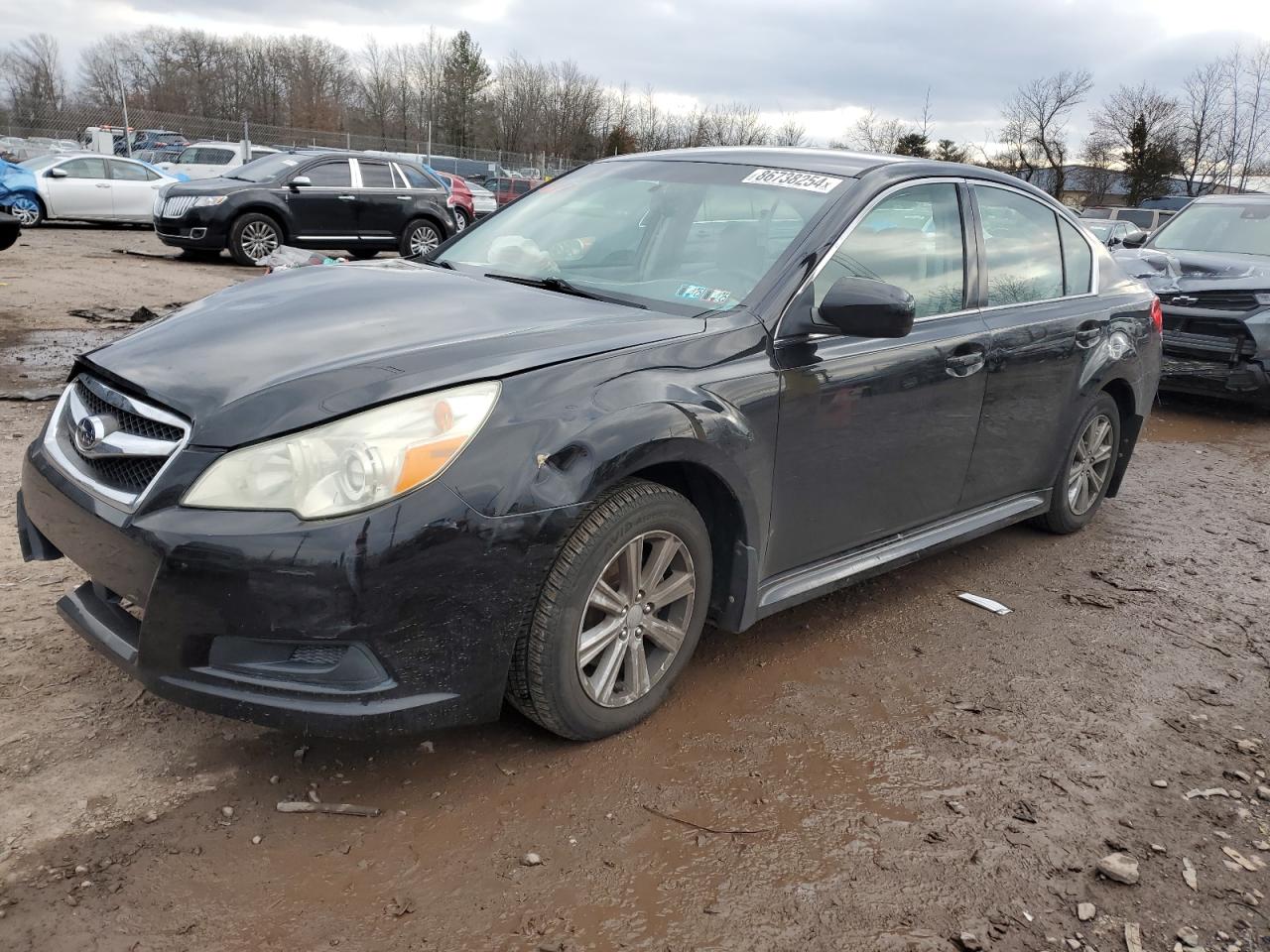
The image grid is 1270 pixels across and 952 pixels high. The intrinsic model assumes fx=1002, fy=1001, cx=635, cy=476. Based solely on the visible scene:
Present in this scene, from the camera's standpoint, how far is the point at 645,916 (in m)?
2.31

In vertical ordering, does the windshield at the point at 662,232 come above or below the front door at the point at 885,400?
above

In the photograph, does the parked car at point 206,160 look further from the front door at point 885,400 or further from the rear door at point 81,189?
the front door at point 885,400

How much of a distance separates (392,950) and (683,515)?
136 cm

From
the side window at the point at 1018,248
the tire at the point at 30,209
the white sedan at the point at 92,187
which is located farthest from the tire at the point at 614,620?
the white sedan at the point at 92,187

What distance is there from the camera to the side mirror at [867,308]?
10.1 feet

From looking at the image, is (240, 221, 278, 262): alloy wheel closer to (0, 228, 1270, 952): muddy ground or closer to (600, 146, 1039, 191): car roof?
(0, 228, 1270, 952): muddy ground

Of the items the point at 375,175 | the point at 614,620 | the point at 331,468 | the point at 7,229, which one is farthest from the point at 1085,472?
the point at 375,175

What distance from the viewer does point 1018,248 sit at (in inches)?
171

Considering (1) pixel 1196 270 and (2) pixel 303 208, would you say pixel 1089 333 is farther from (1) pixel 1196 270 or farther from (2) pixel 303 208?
(2) pixel 303 208

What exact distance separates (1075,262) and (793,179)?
190cm

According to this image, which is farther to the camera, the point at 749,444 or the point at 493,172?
the point at 493,172

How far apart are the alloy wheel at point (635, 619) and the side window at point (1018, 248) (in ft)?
6.47

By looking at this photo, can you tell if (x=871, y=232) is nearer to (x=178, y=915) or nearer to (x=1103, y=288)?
(x=1103, y=288)

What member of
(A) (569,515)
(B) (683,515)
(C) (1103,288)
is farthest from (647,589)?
(C) (1103,288)
